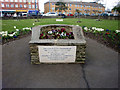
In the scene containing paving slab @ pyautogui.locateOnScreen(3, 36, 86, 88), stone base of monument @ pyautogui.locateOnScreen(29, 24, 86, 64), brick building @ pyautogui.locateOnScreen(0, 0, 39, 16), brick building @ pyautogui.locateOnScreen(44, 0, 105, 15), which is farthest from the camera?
brick building @ pyautogui.locateOnScreen(44, 0, 105, 15)

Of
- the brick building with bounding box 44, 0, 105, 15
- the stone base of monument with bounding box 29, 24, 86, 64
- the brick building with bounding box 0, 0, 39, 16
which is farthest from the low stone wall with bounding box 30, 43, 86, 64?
the brick building with bounding box 44, 0, 105, 15

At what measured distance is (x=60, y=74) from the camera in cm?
403

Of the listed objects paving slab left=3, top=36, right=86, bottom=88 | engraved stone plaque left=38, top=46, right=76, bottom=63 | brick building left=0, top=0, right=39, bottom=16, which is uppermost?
brick building left=0, top=0, right=39, bottom=16

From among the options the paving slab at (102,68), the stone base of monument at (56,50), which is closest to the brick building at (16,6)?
the paving slab at (102,68)

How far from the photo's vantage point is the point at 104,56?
565 cm

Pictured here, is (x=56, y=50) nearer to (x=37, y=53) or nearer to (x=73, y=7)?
(x=37, y=53)

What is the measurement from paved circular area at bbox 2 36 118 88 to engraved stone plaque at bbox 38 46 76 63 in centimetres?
21

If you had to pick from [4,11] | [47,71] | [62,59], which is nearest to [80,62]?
[62,59]

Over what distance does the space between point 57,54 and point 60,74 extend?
2.84ft

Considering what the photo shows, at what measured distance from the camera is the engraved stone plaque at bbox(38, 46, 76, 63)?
14.9 feet

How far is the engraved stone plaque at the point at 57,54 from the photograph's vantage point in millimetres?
4543

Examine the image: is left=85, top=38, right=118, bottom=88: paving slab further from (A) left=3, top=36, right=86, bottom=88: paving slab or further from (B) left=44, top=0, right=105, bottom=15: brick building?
(B) left=44, top=0, right=105, bottom=15: brick building

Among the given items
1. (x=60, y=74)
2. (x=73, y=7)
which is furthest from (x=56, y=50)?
(x=73, y=7)

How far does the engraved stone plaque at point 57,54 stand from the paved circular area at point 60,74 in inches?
8.3
